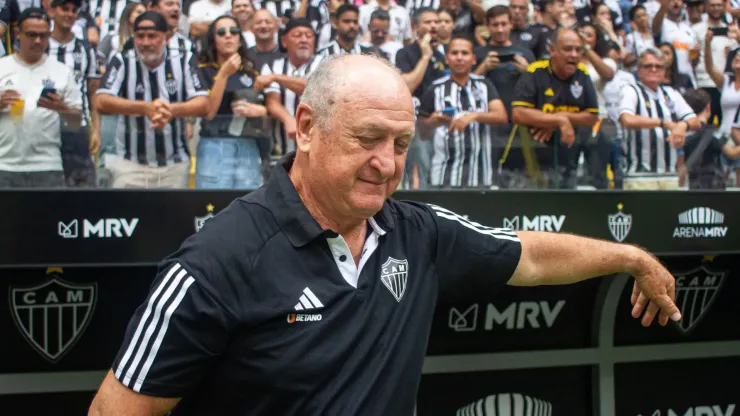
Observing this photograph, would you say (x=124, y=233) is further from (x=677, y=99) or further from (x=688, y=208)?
(x=677, y=99)

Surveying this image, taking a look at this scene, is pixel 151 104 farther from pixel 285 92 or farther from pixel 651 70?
pixel 651 70

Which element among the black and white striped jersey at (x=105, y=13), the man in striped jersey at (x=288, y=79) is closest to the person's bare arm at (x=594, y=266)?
the man in striped jersey at (x=288, y=79)

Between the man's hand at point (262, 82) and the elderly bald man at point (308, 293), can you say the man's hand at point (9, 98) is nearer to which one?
the man's hand at point (262, 82)

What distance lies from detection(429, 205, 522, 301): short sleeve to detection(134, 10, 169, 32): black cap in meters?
3.73

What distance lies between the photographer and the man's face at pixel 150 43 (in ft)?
18.7

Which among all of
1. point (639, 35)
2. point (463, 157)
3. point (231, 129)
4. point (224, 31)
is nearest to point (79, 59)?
point (224, 31)

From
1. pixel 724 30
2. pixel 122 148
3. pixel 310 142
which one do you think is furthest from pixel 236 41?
pixel 724 30

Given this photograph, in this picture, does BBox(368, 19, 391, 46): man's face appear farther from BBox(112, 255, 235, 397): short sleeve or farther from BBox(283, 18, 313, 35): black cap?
BBox(112, 255, 235, 397): short sleeve

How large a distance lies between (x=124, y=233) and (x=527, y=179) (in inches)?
92.5

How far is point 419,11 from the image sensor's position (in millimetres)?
8133

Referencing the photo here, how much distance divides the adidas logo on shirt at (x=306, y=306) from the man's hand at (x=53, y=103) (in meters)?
2.95

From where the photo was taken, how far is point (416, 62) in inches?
277

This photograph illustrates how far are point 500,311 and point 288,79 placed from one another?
6.76 feet

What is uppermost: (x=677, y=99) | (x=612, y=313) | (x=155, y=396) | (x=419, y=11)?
(x=419, y=11)
